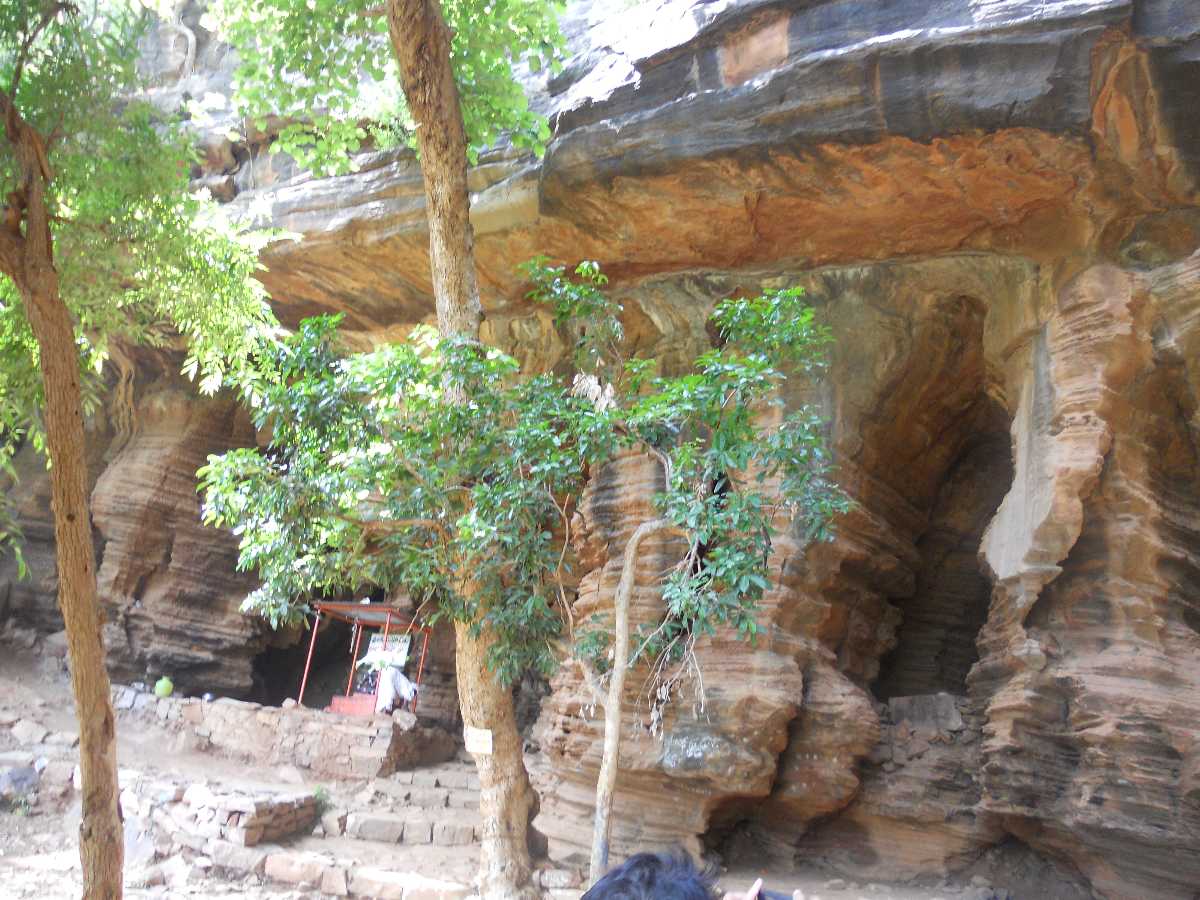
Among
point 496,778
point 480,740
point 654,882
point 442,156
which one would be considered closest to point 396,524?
point 480,740

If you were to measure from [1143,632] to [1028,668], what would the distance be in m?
0.85

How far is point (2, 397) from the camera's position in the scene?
5.49 metres

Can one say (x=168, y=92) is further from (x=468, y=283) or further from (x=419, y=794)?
(x=419, y=794)

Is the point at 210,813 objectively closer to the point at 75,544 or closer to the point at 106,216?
the point at 75,544

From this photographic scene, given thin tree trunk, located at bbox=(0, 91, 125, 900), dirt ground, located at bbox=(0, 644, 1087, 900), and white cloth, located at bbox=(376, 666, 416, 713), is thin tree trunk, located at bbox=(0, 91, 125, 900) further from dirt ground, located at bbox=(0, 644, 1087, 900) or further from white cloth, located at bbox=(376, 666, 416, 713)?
white cloth, located at bbox=(376, 666, 416, 713)

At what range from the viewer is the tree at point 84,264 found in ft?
14.4

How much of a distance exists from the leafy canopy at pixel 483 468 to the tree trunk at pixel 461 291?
39 cm

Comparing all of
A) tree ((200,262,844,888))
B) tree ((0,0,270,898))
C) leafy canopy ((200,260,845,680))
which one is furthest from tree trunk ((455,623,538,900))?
tree ((0,0,270,898))

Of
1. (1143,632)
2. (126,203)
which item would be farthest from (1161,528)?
(126,203)

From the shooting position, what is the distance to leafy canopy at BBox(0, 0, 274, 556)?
17.3 feet

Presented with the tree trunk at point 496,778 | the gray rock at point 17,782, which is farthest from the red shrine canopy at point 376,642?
the tree trunk at point 496,778

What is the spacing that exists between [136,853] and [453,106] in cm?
749

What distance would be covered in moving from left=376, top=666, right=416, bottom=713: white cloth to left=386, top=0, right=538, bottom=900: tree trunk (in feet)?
20.2

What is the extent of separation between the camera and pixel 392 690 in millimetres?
13219
